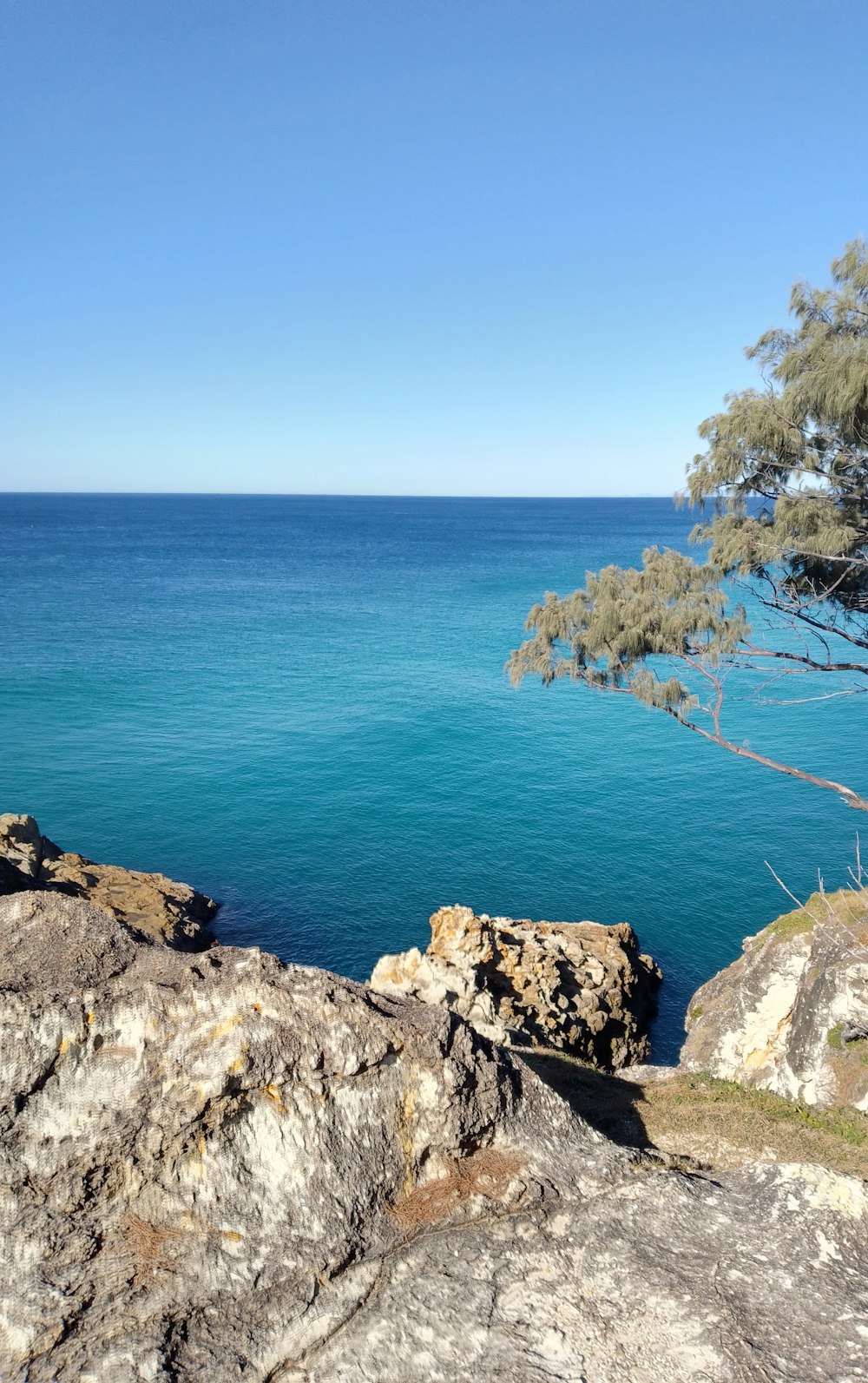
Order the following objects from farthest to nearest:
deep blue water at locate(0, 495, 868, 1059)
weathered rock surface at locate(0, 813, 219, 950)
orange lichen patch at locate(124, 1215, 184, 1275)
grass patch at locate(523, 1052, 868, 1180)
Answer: deep blue water at locate(0, 495, 868, 1059), weathered rock surface at locate(0, 813, 219, 950), grass patch at locate(523, 1052, 868, 1180), orange lichen patch at locate(124, 1215, 184, 1275)

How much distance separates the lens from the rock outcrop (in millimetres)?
9305

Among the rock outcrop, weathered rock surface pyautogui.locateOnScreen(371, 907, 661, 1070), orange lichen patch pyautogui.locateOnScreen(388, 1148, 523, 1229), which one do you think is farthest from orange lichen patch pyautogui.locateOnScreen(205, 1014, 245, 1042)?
weathered rock surface pyautogui.locateOnScreen(371, 907, 661, 1070)

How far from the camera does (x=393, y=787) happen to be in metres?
45.3

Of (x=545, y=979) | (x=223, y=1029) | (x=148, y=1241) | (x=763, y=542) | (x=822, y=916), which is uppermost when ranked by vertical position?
(x=763, y=542)

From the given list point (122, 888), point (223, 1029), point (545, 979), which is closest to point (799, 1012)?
point (545, 979)

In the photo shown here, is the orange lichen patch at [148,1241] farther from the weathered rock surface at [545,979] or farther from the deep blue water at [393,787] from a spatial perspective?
the deep blue water at [393,787]

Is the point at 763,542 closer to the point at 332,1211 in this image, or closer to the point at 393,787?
the point at 332,1211

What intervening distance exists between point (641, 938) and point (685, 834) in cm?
887

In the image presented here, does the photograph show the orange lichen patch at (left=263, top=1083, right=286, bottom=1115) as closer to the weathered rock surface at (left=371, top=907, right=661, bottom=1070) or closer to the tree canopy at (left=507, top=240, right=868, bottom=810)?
the weathered rock surface at (left=371, top=907, right=661, bottom=1070)

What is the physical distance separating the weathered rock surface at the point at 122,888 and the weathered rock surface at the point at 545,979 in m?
9.13

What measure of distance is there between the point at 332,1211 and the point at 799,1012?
1207cm

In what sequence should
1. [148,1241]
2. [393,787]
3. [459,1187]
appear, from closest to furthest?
1. [148,1241]
2. [459,1187]
3. [393,787]

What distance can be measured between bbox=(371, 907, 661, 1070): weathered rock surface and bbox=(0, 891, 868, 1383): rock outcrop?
8.16 m

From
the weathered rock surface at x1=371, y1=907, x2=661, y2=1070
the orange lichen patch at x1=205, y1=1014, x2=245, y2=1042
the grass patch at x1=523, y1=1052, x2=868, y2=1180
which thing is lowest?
the weathered rock surface at x1=371, y1=907, x2=661, y2=1070
